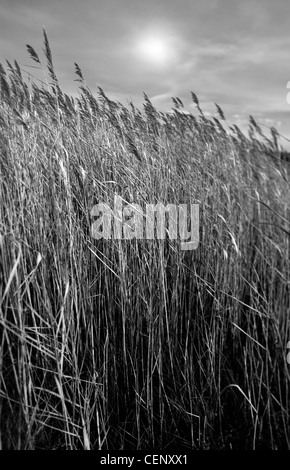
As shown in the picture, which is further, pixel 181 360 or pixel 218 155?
pixel 218 155

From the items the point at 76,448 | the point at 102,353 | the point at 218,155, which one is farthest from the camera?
the point at 218,155

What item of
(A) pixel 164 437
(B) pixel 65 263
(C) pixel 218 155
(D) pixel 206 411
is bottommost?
(A) pixel 164 437

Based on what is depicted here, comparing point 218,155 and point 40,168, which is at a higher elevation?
point 218,155

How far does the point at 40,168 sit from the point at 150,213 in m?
0.55

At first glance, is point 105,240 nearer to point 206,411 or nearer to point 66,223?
point 66,223

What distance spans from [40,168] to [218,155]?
1507 millimetres

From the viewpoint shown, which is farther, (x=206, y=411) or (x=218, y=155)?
(x=218, y=155)

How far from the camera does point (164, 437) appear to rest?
155 cm

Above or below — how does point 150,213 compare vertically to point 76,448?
above

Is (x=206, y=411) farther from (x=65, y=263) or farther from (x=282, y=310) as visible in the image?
(x=65, y=263)

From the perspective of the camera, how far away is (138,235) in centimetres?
172

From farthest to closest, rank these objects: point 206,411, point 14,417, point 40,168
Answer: point 40,168, point 206,411, point 14,417

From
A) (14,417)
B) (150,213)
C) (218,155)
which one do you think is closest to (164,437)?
(14,417)

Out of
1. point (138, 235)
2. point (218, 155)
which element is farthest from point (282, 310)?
point (218, 155)
